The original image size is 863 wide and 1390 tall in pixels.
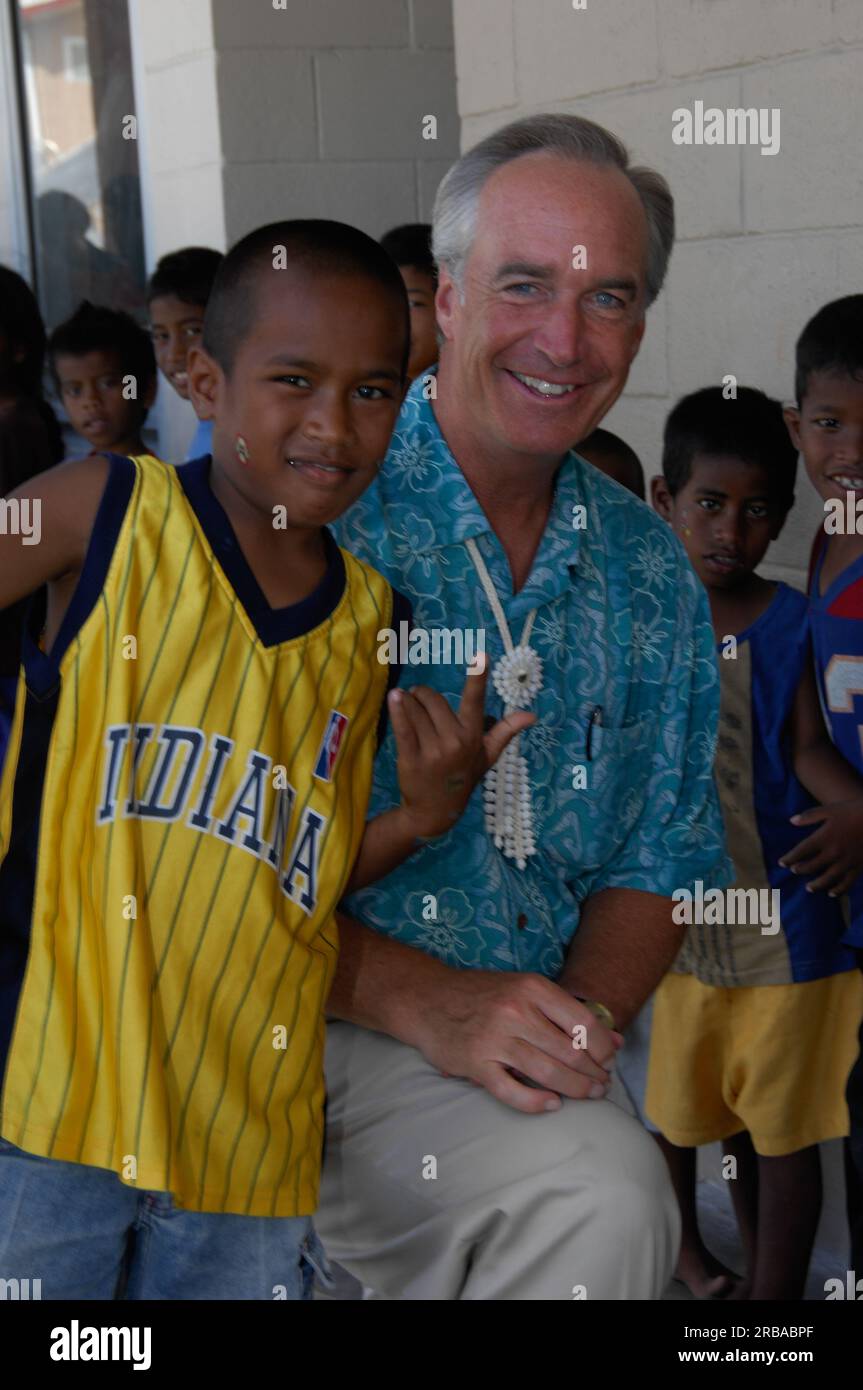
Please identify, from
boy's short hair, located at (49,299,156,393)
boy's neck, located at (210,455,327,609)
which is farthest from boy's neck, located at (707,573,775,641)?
boy's short hair, located at (49,299,156,393)

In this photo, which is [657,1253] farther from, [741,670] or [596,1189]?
[741,670]

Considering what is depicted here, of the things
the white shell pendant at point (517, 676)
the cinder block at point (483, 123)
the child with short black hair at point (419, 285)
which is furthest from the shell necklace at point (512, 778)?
the cinder block at point (483, 123)

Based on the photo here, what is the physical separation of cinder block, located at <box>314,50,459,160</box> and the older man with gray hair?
282 cm

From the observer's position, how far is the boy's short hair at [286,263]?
1.74 m

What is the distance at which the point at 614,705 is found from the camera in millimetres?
2107

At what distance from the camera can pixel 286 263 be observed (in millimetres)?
1750

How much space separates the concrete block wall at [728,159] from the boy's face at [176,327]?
1031mm

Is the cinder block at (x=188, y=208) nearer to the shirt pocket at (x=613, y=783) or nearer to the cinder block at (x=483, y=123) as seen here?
the cinder block at (x=483, y=123)

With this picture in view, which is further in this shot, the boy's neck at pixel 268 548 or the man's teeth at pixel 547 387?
the man's teeth at pixel 547 387

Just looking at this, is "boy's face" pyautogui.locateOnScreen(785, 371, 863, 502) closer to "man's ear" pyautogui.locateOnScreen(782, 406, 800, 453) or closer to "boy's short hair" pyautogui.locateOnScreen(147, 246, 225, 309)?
"man's ear" pyautogui.locateOnScreen(782, 406, 800, 453)

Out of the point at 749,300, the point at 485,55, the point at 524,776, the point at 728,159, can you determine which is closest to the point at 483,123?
the point at 485,55

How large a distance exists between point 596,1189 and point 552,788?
511mm

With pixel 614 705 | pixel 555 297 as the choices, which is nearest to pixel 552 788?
pixel 614 705

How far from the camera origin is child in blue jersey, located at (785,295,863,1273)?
2.52 metres
